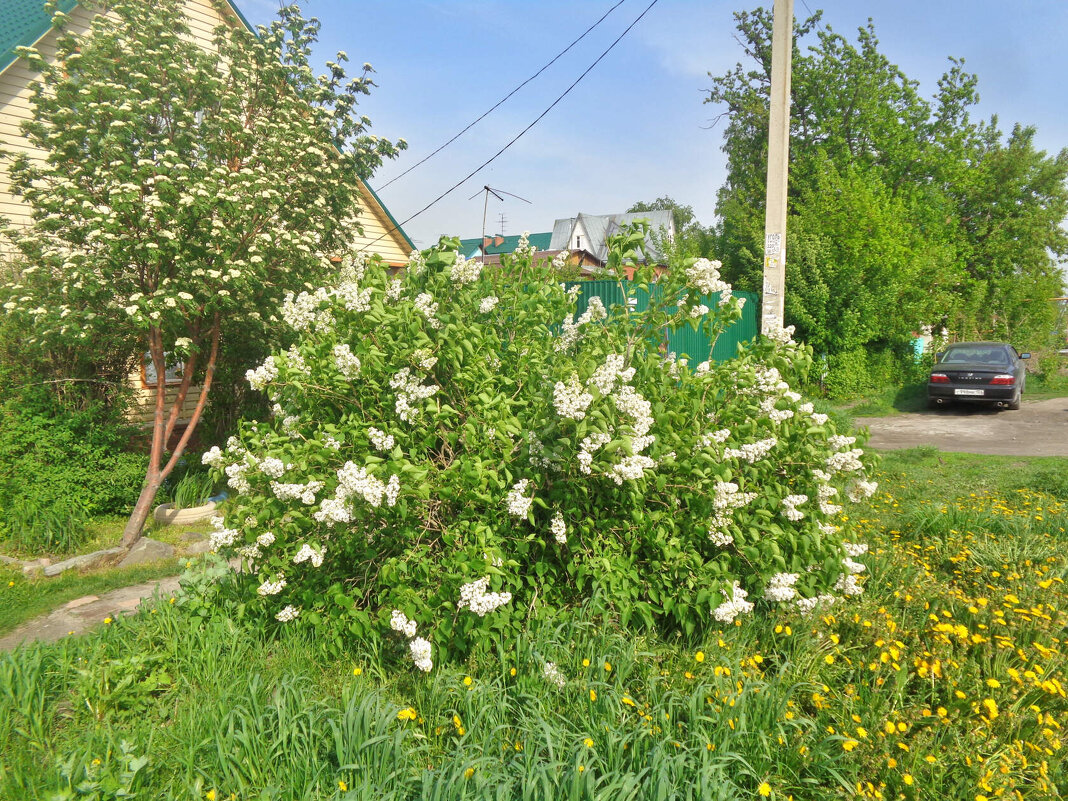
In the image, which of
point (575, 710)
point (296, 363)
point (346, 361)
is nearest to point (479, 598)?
point (575, 710)

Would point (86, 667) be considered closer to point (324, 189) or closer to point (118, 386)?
point (118, 386)

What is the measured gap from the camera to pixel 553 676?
9.75 feet

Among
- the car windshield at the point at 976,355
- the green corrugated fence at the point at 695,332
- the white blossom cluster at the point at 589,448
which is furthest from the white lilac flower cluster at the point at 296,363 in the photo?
the car windshield at the point at 976,355

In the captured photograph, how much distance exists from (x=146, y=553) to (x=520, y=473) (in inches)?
188

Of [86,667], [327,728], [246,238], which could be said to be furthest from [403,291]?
[246,238]

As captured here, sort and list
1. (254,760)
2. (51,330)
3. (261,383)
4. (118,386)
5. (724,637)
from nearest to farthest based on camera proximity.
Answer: (254,760) → (724,637) → (261,383) → (51,330) → (118,386)

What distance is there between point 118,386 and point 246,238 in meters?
2.57

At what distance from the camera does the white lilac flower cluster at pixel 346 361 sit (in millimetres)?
3299

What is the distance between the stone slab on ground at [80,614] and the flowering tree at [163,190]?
3.87 ft

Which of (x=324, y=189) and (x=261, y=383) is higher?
(x=324, y=189)

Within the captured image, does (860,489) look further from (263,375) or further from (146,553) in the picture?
(146,553)

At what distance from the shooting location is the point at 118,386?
7.67m

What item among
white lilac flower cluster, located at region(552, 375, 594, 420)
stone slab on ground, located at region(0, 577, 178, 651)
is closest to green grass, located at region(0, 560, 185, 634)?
stone slab on ground, located at region(0, 577, 178, 651)

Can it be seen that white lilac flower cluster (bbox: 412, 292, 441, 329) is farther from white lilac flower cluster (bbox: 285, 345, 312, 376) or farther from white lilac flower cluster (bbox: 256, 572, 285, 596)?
white lilac flower cluster (bbox: 256, 572, 285, 596)
